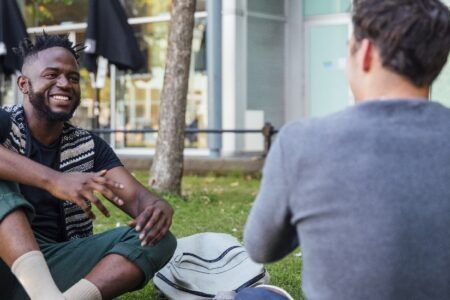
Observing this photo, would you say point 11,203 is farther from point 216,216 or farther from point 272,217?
point 216,216

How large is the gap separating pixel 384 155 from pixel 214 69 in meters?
10.8

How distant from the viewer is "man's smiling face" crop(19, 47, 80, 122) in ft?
11.8

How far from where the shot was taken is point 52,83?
361 centimetres

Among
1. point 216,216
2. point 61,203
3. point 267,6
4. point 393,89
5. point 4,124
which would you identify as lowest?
point 216,216

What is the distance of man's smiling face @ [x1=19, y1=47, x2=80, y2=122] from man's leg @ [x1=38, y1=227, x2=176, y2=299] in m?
0.59

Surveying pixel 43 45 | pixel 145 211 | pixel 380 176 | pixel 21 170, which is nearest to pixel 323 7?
pixel 43 45

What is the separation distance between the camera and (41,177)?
3.00 m

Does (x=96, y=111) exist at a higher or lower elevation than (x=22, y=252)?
lower

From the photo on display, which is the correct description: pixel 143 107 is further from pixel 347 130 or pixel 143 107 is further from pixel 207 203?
pixel 347 130

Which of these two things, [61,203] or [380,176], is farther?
[61,203]

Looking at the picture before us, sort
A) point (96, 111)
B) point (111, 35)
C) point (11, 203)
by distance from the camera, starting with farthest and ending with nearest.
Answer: point (96, 111) < point (111, 35) < point (11, 203)

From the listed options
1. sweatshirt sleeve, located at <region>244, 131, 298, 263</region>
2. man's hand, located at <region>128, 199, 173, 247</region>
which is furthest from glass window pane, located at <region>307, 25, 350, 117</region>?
sweatshirt sleeve, located at <region>244, 131, 298, 263</region>

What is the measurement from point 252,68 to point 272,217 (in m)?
11.1

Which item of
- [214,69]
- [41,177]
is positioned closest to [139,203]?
[41,177]
